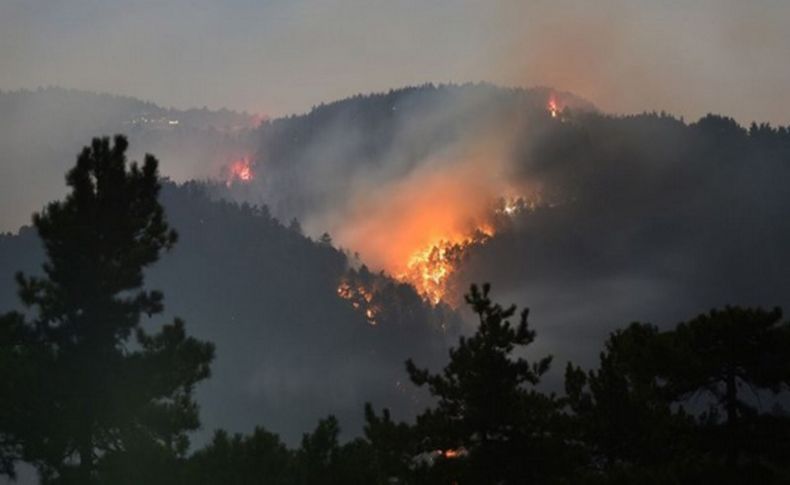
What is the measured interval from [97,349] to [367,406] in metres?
8.34

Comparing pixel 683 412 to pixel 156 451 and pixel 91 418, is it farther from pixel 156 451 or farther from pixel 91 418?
pixel 91 418

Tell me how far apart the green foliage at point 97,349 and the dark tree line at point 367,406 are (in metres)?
0.04

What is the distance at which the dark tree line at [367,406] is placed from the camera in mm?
17578

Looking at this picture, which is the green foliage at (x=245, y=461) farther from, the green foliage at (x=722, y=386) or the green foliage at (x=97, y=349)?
the green foliage at (x=722, y=386)

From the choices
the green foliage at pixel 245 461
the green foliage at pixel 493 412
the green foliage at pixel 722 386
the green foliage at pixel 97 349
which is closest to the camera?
the green foliage at pixel 722 386

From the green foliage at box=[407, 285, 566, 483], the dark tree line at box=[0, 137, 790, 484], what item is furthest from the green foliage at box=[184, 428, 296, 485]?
the green foliage at box=[407, 285, 566, 483]

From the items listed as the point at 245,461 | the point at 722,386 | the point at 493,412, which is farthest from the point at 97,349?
the point at 722,386

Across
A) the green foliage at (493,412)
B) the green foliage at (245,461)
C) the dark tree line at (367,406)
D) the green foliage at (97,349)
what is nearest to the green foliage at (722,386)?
the dark tree line at (367,406)

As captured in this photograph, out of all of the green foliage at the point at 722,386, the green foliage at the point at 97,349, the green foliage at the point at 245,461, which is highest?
the green foliage at the point at 97,349

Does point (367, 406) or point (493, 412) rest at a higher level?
point (367, 406)

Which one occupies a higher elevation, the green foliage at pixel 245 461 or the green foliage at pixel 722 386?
the green foliage at pixel 245 461

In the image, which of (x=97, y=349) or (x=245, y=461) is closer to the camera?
(x=97, y=349)

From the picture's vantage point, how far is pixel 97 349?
25109mm

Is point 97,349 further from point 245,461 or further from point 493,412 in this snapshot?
point 493,412
